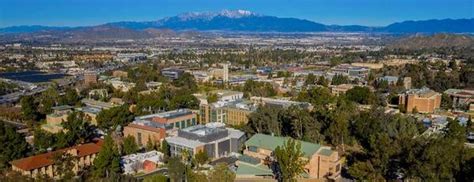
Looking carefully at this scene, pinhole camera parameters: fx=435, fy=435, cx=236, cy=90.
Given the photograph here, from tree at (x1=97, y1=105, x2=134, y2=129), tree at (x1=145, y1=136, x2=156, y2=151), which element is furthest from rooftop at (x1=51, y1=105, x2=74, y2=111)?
tree at (x1=145, y1=136, x2=156, y2=151)

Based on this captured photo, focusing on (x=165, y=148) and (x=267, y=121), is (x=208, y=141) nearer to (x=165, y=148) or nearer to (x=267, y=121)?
(x=165, y=148)

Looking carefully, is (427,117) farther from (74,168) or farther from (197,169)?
(74,168)

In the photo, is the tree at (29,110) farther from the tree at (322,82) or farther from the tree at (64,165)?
the tree at (322,82)

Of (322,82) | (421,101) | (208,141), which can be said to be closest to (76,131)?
(208,141)

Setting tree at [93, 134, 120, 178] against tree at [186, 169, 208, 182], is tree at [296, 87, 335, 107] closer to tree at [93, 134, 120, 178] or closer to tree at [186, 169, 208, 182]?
tree at [186, 169, 208, 182]

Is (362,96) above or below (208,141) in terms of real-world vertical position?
above

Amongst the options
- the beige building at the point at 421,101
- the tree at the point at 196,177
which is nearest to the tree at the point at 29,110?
the tree at the point at 196,177

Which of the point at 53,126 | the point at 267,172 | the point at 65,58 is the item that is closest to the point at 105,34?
the point at 65,58
